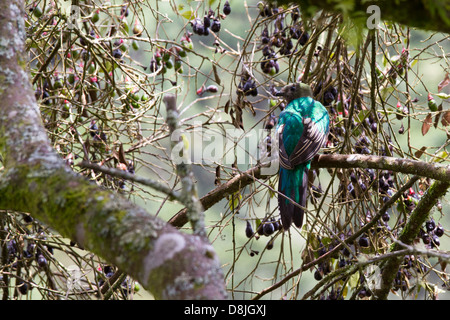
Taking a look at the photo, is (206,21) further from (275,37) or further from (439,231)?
(439,231)

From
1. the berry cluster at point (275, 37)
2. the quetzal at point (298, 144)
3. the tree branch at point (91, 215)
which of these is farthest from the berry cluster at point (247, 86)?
the tree branch at point (91, 215)

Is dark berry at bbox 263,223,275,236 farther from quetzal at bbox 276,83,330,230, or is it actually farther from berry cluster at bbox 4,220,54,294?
berry cluster at bbox 4,220,54,294

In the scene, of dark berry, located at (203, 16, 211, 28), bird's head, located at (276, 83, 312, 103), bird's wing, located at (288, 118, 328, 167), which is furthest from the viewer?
bird's head, located at (276, 83, 312, 103)

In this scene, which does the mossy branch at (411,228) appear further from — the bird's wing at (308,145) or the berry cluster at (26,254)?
the berry cluster at (26,254)

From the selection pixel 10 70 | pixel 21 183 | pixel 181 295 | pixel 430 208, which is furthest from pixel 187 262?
pixel 430 208

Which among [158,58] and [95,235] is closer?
[95,235]

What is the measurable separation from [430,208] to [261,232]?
1.00 m

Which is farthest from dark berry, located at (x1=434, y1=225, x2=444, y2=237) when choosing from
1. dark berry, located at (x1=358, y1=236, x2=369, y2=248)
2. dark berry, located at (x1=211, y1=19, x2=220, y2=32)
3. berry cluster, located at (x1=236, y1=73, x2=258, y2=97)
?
dark berry, located at (x1=211, y1=19, x2=220, y2=32)

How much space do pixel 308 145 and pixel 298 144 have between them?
0.37 ft

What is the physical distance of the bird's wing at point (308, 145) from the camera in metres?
3.30

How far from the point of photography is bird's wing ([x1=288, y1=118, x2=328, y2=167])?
330 centimetres
